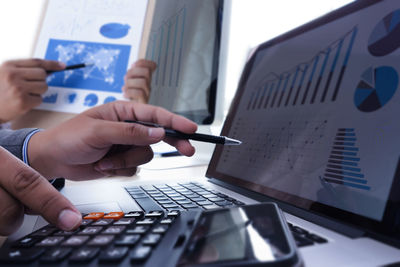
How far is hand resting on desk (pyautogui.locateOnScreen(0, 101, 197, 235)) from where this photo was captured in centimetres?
32

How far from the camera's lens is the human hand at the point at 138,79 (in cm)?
89

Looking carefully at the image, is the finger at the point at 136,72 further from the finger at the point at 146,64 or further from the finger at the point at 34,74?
the finger at the point at 34,74

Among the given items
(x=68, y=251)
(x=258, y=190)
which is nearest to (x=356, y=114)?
(x=258, y=190)

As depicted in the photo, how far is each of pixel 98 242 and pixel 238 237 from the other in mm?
116

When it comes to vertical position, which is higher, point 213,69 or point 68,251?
point 213,69

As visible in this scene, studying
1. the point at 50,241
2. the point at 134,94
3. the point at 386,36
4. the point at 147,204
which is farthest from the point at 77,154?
the point at 386,36

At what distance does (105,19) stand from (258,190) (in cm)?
82

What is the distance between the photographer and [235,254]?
0.62 feet

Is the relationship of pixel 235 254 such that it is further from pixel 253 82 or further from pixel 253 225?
pixel 253 82

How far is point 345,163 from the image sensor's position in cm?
34

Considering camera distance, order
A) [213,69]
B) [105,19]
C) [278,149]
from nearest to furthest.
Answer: [278,149] → [213,69] → [105,19]

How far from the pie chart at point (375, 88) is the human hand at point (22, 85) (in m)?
0.85

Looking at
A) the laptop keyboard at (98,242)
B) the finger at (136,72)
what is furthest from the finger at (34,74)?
the laptop keyboard at (98,242)

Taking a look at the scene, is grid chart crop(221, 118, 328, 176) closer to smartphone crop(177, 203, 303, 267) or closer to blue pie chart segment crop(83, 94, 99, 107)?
smartphone crop(177, 203, 303, 267)
